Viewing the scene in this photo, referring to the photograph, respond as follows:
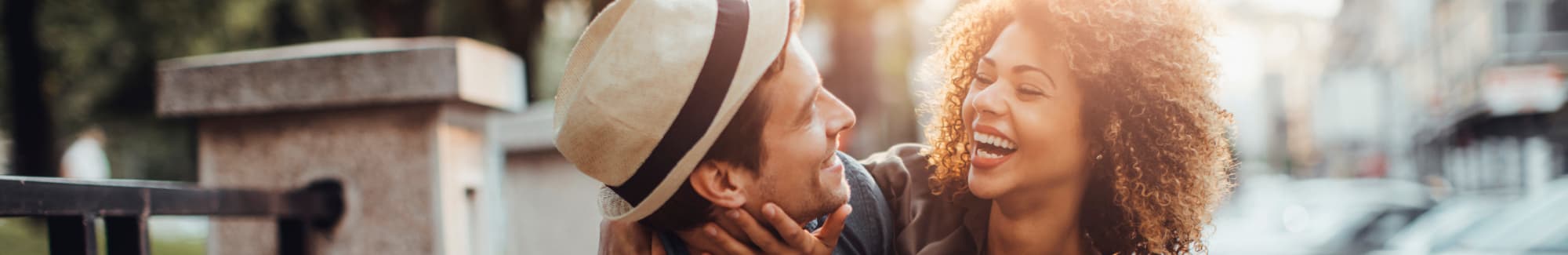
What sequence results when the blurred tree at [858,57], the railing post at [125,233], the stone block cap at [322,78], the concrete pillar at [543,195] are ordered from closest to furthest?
the railing post at [125,233], the stone block cap at [322,78], the concrete pillar at [543,195], the blurred tree at [858,57]

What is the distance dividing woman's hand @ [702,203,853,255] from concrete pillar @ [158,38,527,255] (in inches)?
56.6

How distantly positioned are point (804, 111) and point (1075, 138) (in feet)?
1.84

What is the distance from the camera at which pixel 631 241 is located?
182 centimetres

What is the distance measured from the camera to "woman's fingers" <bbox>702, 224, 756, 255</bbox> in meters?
1.70

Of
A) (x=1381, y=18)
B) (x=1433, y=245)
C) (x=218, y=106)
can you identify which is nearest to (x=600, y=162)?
(x=218, y=106)

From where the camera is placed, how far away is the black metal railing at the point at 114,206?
1727 mm

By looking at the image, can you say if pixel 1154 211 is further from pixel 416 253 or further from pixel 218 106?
Result: pixel 218 106

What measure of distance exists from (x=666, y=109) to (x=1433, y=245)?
239 inches

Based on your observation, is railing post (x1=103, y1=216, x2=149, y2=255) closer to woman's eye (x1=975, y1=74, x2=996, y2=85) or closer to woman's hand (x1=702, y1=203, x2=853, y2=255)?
woman's hand (x1=702, y1=203, x2=853, y2=255)

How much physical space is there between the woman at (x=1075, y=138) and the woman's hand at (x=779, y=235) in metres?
0.03

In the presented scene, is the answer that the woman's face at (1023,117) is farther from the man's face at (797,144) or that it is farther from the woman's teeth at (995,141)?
the man's face at (797,144)

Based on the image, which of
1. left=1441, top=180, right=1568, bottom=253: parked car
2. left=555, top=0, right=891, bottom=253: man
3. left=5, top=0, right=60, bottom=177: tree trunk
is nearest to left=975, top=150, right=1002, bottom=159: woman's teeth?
left=555, top=0, right=891, bottom=253: man

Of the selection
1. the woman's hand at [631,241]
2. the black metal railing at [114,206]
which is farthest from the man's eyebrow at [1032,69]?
the black metal railing at [114,206]

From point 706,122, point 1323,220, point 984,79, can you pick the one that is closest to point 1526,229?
point 984,79
